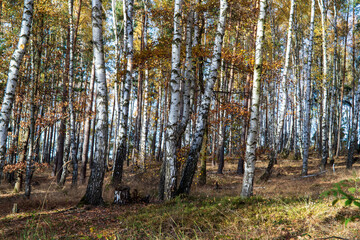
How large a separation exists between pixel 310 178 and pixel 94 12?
1091 cm

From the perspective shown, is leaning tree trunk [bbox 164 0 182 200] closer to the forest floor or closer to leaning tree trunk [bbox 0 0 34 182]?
the forest floor

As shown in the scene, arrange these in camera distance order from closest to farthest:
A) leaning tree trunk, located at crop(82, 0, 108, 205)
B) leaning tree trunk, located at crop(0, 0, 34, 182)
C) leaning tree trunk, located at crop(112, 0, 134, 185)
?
leaning tree trunk, located at crop(0, 0, 34, 182) → leaning tree trunk, located at crop(82, 0, 108, 205) → leaning tree trunk, located at crop(112, 0, 134, 185)

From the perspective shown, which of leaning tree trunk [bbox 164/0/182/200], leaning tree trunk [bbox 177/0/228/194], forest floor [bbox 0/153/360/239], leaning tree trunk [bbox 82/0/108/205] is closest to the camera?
forest floor [bbox 0/153/360/239]

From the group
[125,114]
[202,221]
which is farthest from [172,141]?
[125,114]

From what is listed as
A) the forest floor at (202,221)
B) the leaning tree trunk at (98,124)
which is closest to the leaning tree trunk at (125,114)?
the leaning tree trunk at (98,124)

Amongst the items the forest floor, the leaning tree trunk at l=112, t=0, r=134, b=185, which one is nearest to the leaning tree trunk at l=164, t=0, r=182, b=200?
the forest floor

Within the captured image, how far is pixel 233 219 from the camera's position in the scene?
4.29m

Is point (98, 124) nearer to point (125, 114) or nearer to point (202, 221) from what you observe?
point (125, 114)

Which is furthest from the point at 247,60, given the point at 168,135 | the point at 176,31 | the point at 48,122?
the point at 48,122

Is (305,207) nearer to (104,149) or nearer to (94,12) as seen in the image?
(104,149)

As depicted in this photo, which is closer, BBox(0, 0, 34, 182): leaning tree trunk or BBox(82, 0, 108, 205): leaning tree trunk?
BBox(0, 0, 34, 182): leaning tree trunk

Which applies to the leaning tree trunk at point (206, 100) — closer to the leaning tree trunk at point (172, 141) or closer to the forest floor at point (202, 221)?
the leaning tree trunk at point (172, 141)

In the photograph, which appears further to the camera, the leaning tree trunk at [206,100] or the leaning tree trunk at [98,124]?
the leaning tree trunk at [206,100]

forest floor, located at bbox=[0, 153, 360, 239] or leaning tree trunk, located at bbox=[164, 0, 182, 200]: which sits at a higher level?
leaning tree trunk, located at bbox=[164, 0, 182, 200]
